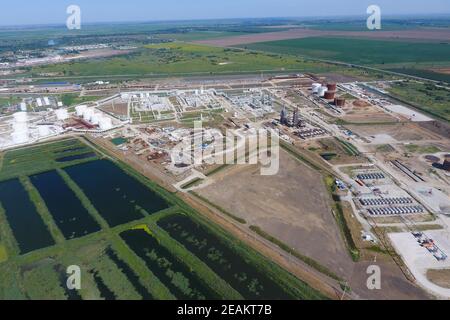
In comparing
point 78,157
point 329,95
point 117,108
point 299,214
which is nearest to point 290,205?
point 299,214

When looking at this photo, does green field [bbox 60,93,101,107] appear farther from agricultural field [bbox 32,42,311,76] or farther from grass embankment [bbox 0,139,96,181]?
agricultural field [bbox 32,42,311,76]

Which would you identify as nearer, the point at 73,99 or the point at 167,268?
the point at 167,268

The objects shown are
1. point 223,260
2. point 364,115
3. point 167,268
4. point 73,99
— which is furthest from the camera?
point 73,99

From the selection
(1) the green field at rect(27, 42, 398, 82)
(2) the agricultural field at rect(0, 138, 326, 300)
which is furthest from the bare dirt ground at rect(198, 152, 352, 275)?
(1) the green field at rect(27, 42, 398, 82)

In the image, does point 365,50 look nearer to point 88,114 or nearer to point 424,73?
point 424,73

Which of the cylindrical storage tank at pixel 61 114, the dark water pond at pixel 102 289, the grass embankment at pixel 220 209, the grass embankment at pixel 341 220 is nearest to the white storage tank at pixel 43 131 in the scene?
the cylindrical storage tank at pixel 61 114
